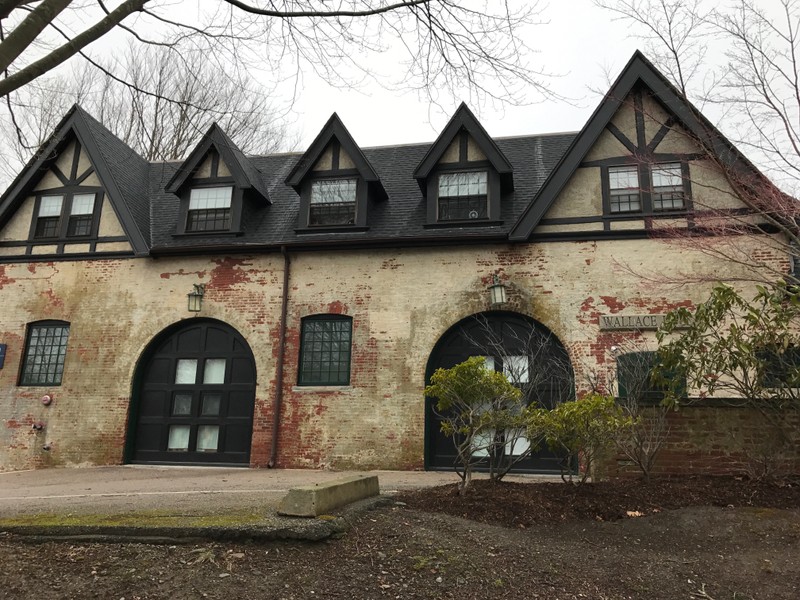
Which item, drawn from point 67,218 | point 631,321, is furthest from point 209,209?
point 631,321

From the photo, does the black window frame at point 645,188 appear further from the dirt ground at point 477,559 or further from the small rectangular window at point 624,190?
the dirt ground at point 477,559

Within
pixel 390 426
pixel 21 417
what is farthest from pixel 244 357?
pixel 21 417

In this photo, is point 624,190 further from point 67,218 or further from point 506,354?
point 67,218

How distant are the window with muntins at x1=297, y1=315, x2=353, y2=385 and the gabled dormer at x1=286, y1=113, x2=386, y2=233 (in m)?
2.21

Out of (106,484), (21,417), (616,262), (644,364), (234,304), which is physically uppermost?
(616,262)

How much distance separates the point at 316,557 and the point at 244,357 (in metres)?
9.20

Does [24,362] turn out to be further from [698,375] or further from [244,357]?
[698,375]

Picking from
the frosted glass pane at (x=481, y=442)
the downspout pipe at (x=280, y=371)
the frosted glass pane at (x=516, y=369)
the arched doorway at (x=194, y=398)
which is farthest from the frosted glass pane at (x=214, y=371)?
the frosted glass pane at (x=481, y=442)

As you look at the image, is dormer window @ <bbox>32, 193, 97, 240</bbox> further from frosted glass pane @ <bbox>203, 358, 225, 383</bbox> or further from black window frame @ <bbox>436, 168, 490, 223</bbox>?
black window frame @ <bbox>436, 168, 490, 223</bbox>

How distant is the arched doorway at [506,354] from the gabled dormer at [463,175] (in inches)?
93.9

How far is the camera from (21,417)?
13664 millimetres

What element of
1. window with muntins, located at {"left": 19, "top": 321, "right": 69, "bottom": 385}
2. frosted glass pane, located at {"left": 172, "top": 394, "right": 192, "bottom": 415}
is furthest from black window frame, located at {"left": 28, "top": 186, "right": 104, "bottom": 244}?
frosted glass pane, located at {"left": 172, "top": 394, "right": 192, "bottom": 415}

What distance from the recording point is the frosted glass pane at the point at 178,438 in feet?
44.0

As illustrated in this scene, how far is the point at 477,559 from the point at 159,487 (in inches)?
251
